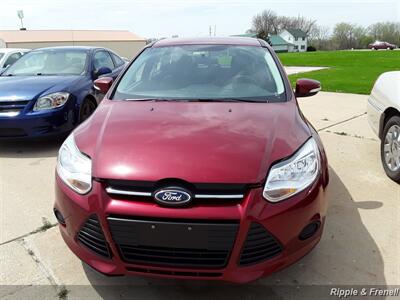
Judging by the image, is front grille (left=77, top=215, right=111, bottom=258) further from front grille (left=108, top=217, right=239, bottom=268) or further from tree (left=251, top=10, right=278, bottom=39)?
tree (left=251, top=10, right=278, bottom=39)

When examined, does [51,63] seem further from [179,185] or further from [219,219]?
[219,219]

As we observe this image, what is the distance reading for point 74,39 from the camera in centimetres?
4712

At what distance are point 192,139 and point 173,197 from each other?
1.49 feet

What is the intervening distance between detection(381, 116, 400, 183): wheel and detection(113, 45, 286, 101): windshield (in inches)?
63.3

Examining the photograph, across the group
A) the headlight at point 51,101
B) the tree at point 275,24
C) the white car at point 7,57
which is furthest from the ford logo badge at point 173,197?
the tree at point 275,24

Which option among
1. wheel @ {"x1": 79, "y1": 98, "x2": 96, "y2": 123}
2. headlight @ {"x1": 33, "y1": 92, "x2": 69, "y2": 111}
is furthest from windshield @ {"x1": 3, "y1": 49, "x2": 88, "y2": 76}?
headlight @ {"x1": 33, "y1": 92, "x2": 69, "y2": 111}

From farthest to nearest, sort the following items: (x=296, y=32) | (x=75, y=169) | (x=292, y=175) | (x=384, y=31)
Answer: (x=296, y=32)
(x=384, y=31)
(x=75, y=169)
(x=292, y=175)

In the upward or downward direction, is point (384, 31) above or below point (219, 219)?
below

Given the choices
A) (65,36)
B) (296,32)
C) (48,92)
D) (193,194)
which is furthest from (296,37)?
(193,194)

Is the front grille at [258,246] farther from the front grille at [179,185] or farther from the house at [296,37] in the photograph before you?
the house at [296,37]

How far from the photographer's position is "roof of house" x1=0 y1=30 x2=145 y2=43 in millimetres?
44000

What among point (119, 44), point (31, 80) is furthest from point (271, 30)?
point (31, 80)

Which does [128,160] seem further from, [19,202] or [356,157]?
[356,157]

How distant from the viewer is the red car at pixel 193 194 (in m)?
2.06
